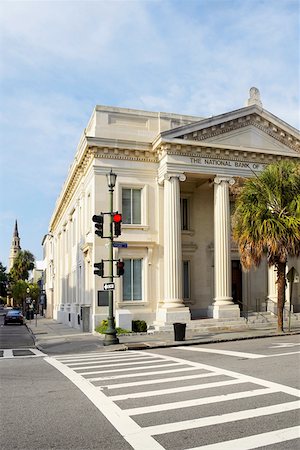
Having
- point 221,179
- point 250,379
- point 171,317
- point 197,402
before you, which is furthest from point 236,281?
point 197,402

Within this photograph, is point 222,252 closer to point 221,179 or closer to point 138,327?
point 221,179

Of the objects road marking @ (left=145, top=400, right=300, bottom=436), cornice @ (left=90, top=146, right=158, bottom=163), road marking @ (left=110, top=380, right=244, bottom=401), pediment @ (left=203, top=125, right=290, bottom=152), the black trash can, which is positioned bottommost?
the black trash can

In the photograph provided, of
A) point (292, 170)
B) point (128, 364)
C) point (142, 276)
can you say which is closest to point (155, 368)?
point (128, 364)

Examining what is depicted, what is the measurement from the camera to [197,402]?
28.3 ft

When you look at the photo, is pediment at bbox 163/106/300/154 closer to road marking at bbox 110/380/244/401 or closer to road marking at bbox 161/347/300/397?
road marking at bbox 161/347/300/397

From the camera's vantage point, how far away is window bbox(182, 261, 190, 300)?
30672mm

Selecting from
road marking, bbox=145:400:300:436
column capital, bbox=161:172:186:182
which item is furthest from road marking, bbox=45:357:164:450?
column capital, bbox=161:172:186:182

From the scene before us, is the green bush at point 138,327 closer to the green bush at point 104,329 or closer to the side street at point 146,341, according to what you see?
the side street at point 146,341

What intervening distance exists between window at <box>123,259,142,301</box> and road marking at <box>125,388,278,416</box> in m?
19.1

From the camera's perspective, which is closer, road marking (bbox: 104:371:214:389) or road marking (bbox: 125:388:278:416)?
road marking (bbox: 125:388:278:416)

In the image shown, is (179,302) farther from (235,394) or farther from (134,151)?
(235,394)

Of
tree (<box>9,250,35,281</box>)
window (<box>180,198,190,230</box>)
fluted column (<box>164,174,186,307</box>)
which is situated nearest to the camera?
fluted column (<box>164,174,186,307</box>)

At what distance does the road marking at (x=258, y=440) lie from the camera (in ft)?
20.3

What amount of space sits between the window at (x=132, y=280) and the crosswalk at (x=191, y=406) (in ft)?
49.7
